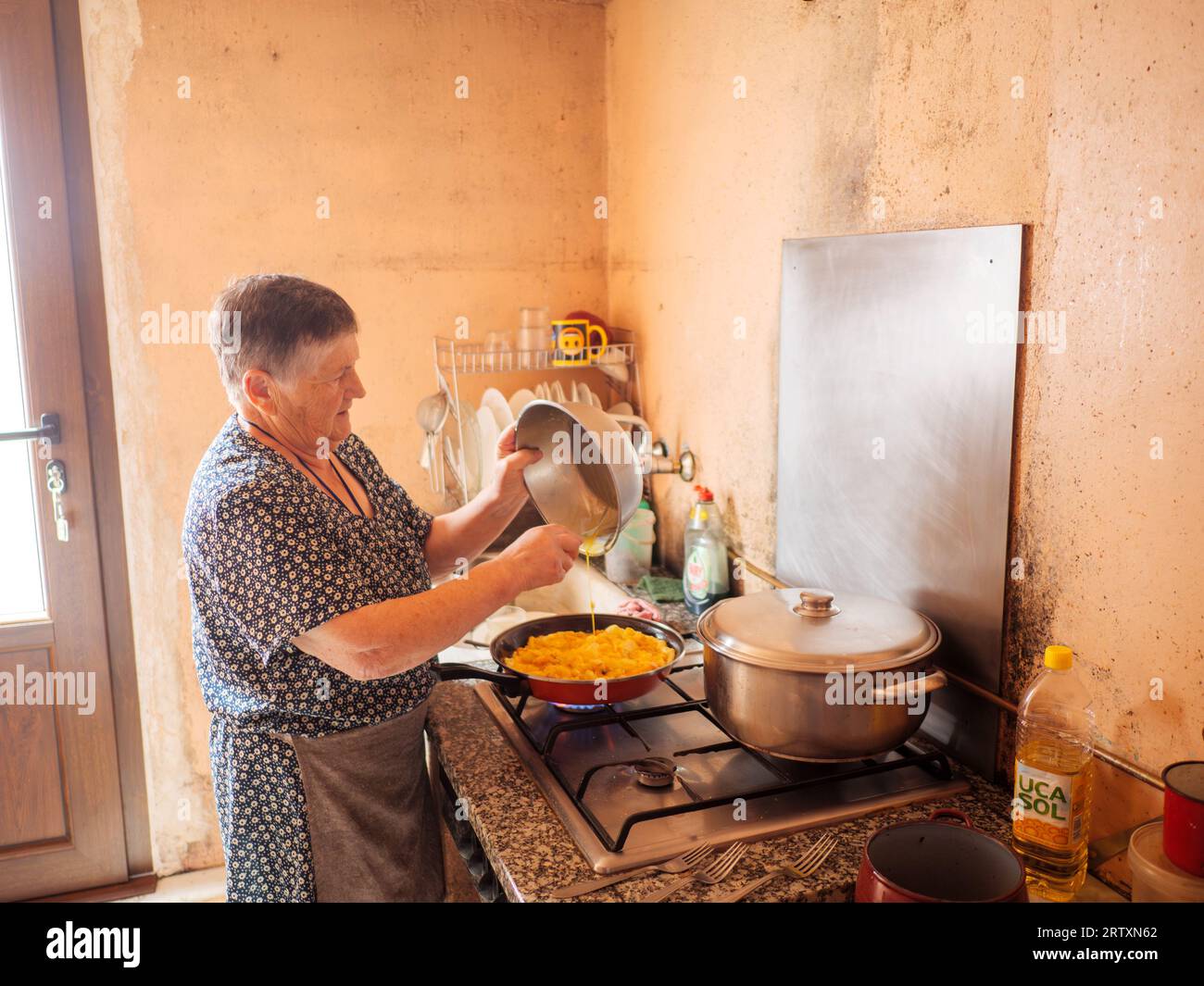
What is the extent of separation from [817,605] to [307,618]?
663mm

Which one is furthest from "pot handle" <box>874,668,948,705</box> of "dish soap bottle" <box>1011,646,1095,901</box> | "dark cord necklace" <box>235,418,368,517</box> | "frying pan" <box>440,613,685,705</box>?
"dark cord necklace" <box>235,418,368,517</box>

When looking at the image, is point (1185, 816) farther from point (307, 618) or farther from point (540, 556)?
point (307, 618)

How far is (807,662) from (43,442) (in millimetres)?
2059

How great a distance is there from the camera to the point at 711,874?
1.05 meters

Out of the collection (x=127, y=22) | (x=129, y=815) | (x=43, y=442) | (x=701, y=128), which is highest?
(x=127, y=22)

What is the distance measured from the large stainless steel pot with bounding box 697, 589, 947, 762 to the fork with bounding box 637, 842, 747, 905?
15cm

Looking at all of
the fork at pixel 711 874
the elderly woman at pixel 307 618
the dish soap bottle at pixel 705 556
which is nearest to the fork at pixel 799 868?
the fork at pixel 711 874

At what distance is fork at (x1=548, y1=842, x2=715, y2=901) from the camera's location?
1025 mm

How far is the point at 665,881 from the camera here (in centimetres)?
104

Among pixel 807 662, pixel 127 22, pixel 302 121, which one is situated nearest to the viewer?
pixel 807 662

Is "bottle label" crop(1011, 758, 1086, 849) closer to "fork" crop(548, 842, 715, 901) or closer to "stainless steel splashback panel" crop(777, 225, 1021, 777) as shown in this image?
"stainless steel splashback panel" crop(777, 225, 1021, 777)
